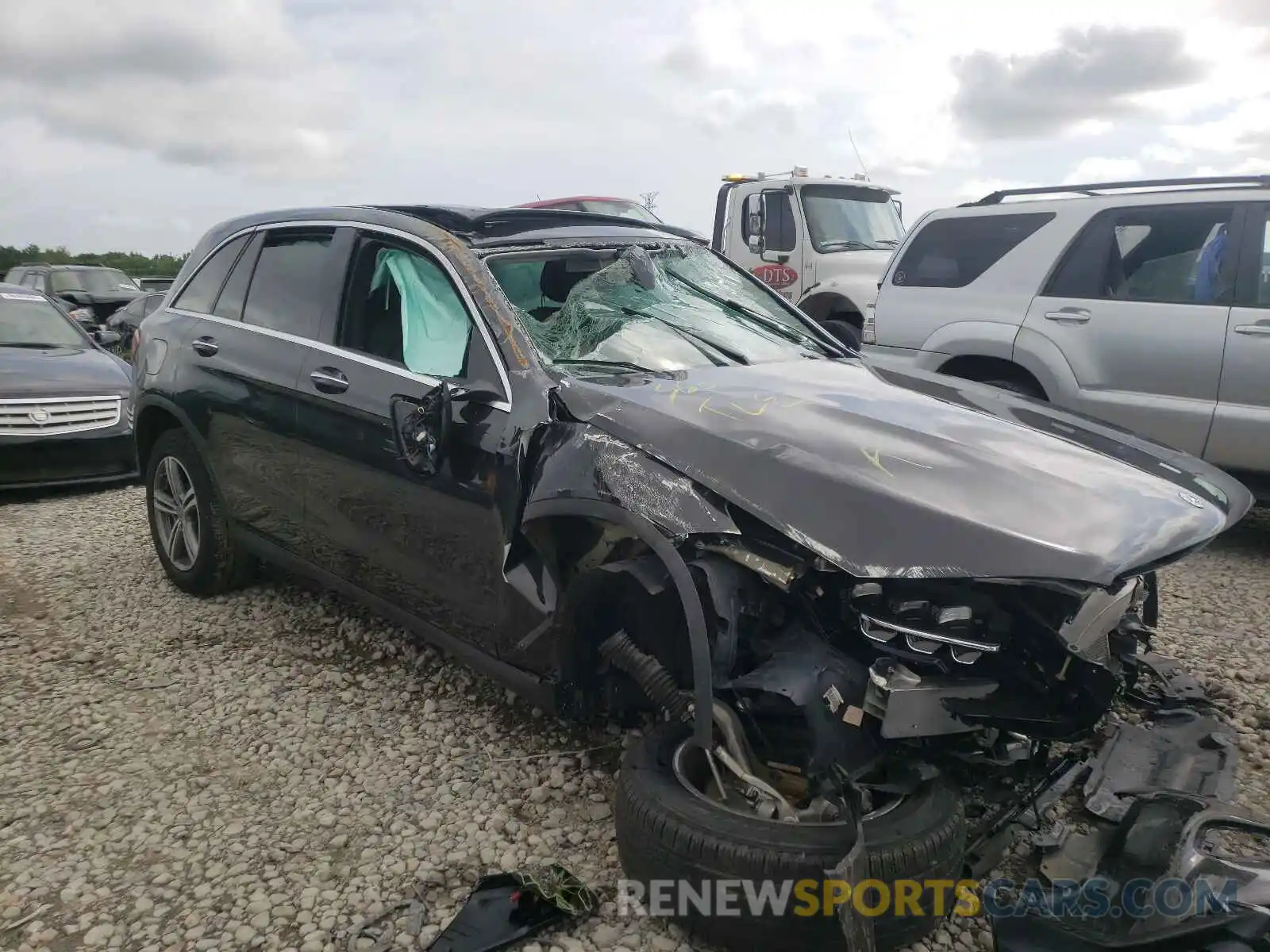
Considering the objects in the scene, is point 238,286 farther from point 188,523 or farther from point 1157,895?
point 1157,895

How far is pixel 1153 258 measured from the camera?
536cm

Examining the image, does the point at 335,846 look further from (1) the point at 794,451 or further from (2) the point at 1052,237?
(2) the point at 1052,237

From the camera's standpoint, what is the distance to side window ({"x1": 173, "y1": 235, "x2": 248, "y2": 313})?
443cm

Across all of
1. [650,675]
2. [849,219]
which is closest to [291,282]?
[650,675]

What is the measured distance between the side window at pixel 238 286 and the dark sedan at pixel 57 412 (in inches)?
102

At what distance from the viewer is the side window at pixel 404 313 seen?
10.4 ft

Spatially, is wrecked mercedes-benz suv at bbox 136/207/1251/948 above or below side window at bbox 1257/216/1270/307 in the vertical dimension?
below

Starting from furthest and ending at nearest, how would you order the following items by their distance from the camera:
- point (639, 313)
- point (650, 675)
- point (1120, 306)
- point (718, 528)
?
point (1120, 306) → point (639, 313) → point (650, 675) → point (718, 528)

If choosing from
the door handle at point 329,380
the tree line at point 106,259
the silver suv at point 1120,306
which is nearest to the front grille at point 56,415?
the door handle at point 329,380

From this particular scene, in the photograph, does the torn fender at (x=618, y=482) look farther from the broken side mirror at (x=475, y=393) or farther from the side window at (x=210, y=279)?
the side window at (x=210, y=279)

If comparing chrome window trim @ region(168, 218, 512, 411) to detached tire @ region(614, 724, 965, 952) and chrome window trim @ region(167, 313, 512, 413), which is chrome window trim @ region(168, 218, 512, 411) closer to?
chrome window trim @ region(167, 313, 512, 413)

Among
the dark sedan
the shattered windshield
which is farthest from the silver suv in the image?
the dark sedan

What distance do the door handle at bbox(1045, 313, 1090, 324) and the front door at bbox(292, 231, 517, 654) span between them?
12.5 ft

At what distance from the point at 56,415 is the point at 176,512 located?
298cm
